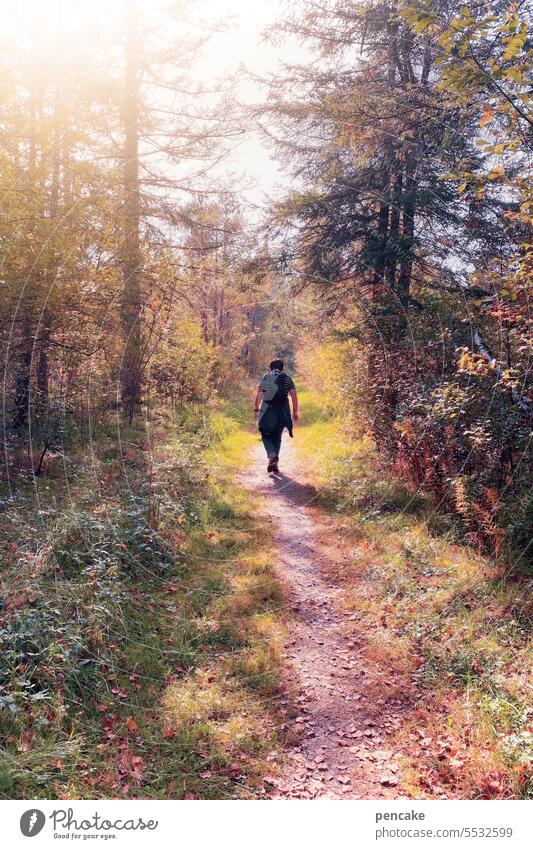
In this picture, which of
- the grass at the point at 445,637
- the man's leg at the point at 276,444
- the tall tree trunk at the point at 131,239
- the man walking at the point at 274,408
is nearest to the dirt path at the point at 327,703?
the grass at the point at 445,637

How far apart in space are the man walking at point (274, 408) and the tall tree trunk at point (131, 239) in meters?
3.28

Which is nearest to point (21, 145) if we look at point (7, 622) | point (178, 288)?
point (178, 288)

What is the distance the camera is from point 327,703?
4.28m

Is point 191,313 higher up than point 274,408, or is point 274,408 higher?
point 191,313

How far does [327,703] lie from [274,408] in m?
7.03

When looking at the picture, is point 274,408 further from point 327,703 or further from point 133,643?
point 327,703

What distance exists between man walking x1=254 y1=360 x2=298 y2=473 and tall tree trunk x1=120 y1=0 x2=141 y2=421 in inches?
129

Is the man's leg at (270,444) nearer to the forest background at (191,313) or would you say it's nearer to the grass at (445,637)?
the forest background at (191,313)

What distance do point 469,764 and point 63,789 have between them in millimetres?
2905

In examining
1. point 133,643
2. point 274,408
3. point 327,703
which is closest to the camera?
point 327,703

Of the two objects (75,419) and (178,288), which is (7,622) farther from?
(178,288)

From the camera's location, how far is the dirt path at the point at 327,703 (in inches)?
137

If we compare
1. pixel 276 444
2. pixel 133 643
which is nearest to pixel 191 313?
pixel 276 444

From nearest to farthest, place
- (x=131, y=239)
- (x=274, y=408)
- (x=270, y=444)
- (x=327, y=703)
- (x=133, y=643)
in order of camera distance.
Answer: (x=327, y=703), (x=133, y=643), (x=131, y=239), (x=274, y=408), (x=270, y=444)
